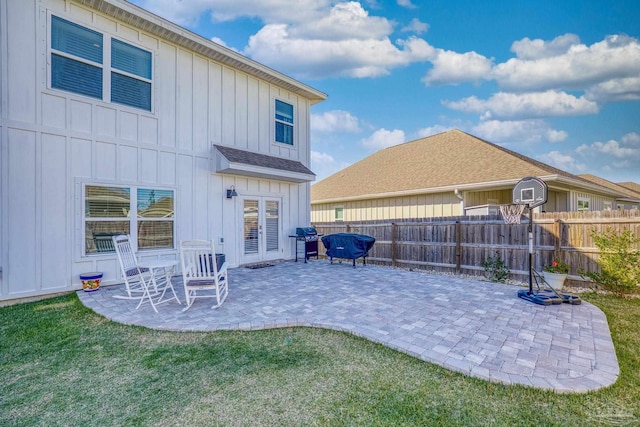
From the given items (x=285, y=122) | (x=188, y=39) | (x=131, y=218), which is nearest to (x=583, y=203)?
(x=285, y=122)

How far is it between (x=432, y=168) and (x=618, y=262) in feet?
24.7

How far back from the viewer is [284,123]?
10.2 metres

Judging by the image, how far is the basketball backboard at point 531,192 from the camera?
5457 mm

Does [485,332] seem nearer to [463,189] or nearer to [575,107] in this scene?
[463,189]

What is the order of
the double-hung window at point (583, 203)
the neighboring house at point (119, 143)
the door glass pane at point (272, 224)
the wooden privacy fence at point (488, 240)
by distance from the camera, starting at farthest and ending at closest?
the double-hung window at point (583, 203)
the door glass pane at point (272, 224)
the wooden privacy fence at point (488, 240)
the neighboring house at point (119, 143)

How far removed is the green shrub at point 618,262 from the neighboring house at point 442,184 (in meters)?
3.14

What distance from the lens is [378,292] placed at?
6004 mm

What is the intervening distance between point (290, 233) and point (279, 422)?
808 cm

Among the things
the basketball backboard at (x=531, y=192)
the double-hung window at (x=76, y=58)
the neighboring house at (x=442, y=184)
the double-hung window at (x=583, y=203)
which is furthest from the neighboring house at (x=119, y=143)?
the double-hung window at (x=583, y=203)

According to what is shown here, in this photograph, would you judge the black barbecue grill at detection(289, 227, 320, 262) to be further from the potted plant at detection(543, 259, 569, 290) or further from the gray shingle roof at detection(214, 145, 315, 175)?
the potted plant at detection(543, 259, 569, 290)

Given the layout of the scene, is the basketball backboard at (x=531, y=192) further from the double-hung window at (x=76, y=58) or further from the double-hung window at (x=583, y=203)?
the double-hung window at (x=583, y=203)

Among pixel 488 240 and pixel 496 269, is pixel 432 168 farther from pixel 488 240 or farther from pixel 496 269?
pixel 496 269

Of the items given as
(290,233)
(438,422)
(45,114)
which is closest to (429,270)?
(290,233)

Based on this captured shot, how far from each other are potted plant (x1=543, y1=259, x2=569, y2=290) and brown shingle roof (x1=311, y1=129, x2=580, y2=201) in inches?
160
